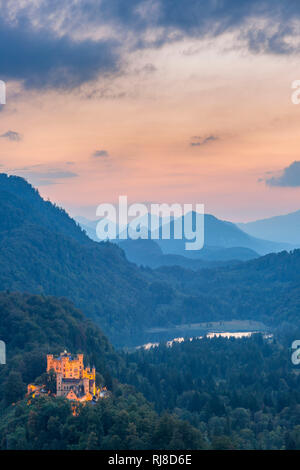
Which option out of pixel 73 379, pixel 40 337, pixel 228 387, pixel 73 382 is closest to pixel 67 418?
pixel 73 382

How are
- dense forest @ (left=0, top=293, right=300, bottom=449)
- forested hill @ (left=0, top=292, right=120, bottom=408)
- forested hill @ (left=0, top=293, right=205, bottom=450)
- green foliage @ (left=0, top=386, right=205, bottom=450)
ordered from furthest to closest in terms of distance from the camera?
forested hill @ (left=0, top=292, right=120, bottom=408) → dense forest @ (left=0, top=293, right=300, bottom=449) → forested hill @ (left=0, top=293, right=205, bottom=450) → green foliage @ (left=0, top=386, right=205, bottom=450)

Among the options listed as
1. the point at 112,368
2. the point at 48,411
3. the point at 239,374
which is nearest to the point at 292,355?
the point at 239,374

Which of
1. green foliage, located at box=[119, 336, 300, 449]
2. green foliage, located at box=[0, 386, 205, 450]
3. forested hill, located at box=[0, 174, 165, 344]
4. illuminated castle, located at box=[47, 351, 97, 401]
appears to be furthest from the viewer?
forested hill, located at box=[0, 174, 165, 344]

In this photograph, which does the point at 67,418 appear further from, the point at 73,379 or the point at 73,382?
the point at 73,379

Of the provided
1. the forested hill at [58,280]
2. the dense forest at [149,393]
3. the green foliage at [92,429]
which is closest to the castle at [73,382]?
the dense forest at [149,393]

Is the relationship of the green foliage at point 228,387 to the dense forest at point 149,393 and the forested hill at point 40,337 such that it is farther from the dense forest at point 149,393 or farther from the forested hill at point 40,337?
the forested hill at point 40,337

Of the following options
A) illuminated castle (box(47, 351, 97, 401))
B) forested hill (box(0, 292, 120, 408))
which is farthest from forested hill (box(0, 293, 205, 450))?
illuminated castle (box(47, 351, 97, 401))

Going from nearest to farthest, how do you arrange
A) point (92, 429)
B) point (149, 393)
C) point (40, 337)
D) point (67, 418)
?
1. point (92, 429)
2. point (67, 418)
3. point (149, 393)
4. point (40, 337)

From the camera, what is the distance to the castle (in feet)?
209

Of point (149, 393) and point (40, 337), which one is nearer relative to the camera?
point (149, 393)

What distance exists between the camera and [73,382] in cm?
6488

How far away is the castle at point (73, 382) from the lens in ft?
209

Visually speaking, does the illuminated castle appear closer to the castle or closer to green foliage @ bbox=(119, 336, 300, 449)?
the castle

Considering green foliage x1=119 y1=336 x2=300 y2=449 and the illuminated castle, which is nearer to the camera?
A: the illuminated castle
